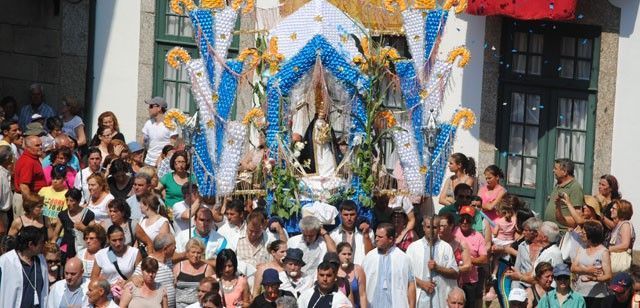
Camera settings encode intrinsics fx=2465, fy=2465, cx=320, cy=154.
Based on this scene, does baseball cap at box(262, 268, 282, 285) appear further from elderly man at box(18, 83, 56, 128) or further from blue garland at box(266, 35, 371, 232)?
elderly man at box(18, 83, 56, 128)

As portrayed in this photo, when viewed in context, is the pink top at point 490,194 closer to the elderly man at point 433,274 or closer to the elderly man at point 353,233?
the elderly man at point 353,233

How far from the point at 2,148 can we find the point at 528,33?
692 centimetres

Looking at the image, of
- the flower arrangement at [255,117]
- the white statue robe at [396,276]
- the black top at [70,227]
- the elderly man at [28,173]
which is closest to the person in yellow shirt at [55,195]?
the elderly man at [28,173]

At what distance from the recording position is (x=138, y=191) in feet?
83.6

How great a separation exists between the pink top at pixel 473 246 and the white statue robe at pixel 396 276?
998 mm

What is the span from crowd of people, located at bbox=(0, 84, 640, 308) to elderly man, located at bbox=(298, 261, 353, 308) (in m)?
0.02

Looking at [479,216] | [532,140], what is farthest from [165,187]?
[532,140]

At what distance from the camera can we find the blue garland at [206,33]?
2628cm

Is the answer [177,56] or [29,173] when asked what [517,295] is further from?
[29,173]

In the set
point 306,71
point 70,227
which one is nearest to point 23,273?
point 70,227

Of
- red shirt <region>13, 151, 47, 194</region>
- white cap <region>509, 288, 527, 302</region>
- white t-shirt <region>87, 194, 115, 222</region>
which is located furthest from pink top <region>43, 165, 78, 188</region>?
white cap <region>509, 288, 527, 302</region>

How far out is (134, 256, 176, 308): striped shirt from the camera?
77.3ft

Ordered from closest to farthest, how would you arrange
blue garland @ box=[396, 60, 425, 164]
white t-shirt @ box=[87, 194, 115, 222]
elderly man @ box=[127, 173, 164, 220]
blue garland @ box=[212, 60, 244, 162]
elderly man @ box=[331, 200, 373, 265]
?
elderly man @ box=[331, 200, 373, 265] < white t-shirt @ box=[87, 194, 115, 222] < elderly man @ box=[127, 173, 164, 220] < blue garland @ box=[212, 60, 244, 162] < blue garland @ box=[396, 60, 425, 164]

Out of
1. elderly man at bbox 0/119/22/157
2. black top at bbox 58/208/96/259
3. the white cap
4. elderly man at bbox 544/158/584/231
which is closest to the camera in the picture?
the white cap
